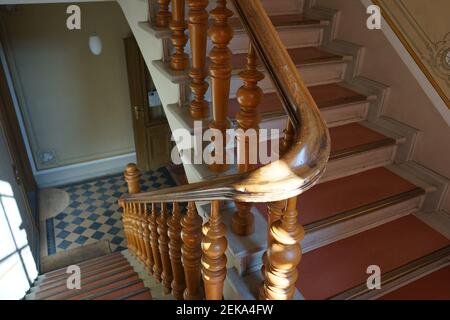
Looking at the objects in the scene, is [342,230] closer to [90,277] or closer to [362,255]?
[362,255]

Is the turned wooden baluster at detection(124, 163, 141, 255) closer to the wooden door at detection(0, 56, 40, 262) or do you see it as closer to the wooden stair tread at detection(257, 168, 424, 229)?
the wooden door at detection(0, 56, 40, 262)

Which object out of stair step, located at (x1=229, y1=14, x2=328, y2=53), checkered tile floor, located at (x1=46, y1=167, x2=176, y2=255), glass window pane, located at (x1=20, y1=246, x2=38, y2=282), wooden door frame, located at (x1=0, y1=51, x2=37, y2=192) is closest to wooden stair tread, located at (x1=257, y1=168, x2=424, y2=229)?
stair step, located at (x1=229, y1=14, x2=328, y2=53)

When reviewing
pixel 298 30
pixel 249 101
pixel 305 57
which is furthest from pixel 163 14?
pixel 298 30

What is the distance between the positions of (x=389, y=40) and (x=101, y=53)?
13.8ft

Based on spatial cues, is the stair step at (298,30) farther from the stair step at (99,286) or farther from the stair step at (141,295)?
the stair step at (99,286)

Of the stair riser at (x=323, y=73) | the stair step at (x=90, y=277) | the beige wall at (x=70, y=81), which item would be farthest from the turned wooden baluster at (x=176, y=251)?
the beige wall at (x=70, y=81)

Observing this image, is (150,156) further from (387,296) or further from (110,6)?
(387,296)

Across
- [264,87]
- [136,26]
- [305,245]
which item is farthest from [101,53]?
[305,245]

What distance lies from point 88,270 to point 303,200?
263 cm

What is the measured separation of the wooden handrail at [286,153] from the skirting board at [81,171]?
5.08 meters

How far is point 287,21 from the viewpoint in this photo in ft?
8.50

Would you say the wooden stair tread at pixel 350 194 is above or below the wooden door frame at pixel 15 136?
above

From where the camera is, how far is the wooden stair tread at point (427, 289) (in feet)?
5.15

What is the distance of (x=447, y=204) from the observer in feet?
6.34
